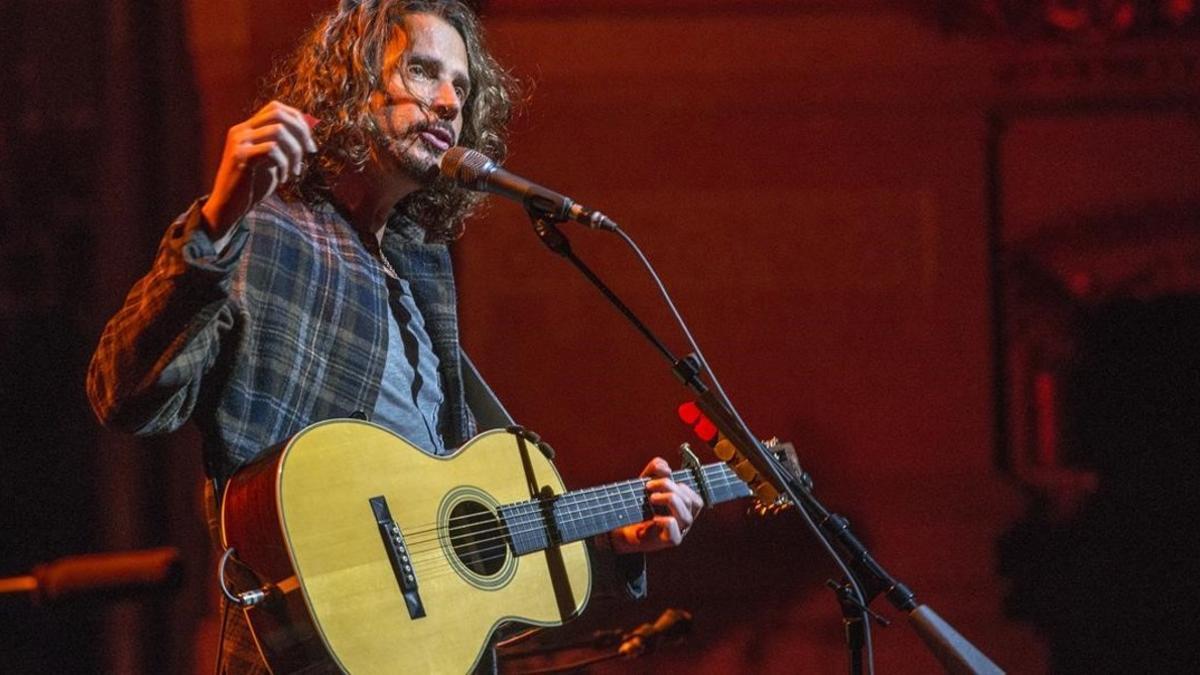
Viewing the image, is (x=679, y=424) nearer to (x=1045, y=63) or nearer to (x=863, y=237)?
(x=863, y=237)

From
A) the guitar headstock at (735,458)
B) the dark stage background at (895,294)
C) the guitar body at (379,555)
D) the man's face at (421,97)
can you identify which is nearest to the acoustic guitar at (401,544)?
the guitar body at (379,555)

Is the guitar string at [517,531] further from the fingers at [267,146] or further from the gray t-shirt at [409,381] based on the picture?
the fingers at [267,146]

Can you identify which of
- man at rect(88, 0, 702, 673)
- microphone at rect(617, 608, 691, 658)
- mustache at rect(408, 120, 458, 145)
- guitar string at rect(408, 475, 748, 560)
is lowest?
microphone at rect(617, 608, 691, 658)

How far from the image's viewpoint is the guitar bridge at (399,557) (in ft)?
7.64

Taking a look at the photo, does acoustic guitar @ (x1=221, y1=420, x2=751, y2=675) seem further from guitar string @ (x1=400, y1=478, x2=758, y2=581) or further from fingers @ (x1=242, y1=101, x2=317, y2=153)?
fingers @ (x1=242, y1=101, x2=317, y2=153)

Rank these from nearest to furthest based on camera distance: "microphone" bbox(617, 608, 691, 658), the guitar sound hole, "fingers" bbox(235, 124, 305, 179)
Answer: "fingers" bbox(235, 124, 305, 179)
the guitar sound hole
"microphone" bbox(617, 608, 691, 658)

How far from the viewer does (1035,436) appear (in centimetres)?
500

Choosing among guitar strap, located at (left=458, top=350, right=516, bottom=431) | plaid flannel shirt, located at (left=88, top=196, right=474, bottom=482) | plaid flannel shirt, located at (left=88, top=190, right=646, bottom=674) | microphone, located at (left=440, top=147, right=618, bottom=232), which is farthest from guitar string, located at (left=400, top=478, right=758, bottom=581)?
microphone, located at (left=440, top=147, right=618, bottom=232)

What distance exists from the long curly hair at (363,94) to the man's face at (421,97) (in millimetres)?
26

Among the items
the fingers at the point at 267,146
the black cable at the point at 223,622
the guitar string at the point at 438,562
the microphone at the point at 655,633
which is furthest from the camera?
the microphone at the point at 655,633

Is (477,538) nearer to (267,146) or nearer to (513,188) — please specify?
(513,188)

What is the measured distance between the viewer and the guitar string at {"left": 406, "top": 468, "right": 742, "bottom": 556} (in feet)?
8.01

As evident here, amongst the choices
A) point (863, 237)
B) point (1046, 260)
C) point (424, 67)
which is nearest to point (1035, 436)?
point (1046, 260)

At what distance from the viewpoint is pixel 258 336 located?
2375mm
